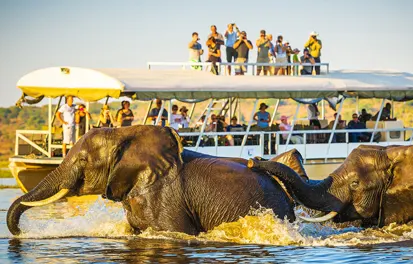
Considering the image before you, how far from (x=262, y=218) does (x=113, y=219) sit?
2.80 metres

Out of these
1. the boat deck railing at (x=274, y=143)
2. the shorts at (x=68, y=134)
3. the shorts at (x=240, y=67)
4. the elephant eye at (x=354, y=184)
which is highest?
the shorts at (x=240, y=67)

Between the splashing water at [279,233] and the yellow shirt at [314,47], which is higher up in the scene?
the yellow shirt at [314,47]

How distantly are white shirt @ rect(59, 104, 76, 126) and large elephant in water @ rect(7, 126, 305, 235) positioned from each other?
12358 mm

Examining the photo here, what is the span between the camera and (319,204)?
12.8m

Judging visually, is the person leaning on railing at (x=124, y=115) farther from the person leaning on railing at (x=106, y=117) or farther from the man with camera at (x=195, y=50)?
the man with camera at (x=195, y=50)

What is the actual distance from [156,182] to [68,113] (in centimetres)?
1306

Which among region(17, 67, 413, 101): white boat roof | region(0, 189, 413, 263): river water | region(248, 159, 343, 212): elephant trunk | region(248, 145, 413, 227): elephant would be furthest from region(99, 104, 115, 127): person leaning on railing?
region(248, 159, 343, 212): elephant trunk

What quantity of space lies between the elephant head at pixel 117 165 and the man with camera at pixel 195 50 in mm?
16646

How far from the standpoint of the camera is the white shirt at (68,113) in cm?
2566

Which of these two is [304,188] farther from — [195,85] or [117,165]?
[195,85]

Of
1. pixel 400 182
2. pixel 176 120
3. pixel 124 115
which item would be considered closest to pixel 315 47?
pixel 176 120

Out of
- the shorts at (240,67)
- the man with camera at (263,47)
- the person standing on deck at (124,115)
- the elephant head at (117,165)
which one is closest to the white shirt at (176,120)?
the person standing on deck at (124,115)

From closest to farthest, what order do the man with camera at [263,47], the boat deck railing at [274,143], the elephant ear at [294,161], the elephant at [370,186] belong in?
the elephant at [370,186] → the elephant ear at [294,161] → the boat deck railing at [274,143] → the man with camera at [263,47]

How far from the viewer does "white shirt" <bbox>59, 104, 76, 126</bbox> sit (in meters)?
25.7
